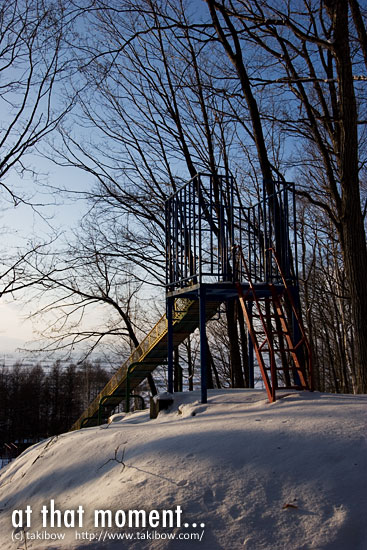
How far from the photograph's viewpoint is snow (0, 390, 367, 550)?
3236 mm

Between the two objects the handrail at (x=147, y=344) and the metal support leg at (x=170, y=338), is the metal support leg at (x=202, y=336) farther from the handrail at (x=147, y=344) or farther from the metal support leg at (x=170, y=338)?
the handrail at (x=147, y=344)

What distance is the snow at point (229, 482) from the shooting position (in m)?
3.24

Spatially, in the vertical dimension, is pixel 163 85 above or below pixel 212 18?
above

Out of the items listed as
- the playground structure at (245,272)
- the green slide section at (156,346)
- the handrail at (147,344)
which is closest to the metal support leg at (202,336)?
the playground structure at (245,272)

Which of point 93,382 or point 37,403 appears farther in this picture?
point 93,382

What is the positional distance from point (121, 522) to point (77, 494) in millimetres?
1114

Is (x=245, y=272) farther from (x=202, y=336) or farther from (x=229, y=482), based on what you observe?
(x=229, y=482)

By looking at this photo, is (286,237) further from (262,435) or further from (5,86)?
(5,86)

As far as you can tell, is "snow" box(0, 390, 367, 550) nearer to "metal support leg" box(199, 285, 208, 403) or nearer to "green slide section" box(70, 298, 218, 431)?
"metal support leg" box(199, 285, 208, 403)

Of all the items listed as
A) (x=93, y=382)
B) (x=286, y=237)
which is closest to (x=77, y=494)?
(x=286, y=237)

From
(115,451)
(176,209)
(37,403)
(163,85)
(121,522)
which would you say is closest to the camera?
(121,522)

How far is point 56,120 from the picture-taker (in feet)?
34.8

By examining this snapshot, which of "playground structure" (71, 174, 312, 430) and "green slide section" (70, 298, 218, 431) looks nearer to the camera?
"playground structure" (71, 174, 312, 430)

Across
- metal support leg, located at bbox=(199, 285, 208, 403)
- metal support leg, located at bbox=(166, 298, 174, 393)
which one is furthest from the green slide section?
metal support leg, located at bbox=(199, 285, 208, 403)
